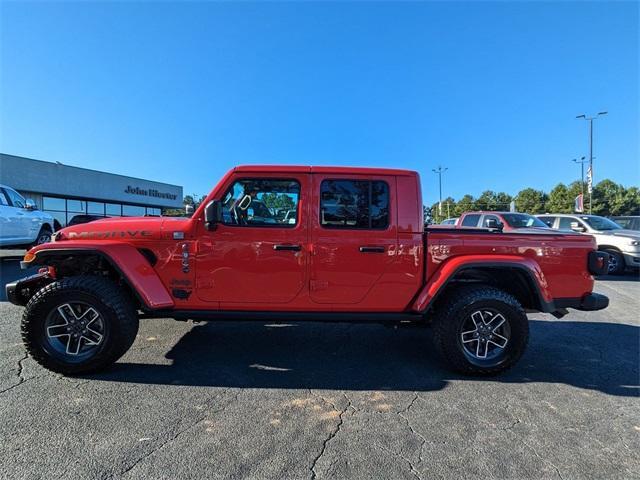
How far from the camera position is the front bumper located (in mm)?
3773

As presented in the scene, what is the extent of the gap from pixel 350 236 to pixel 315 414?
163 centimetres

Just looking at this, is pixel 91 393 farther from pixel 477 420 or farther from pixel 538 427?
pixel 538 427

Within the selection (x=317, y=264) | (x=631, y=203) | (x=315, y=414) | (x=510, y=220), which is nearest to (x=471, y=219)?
(x=510, y=220)

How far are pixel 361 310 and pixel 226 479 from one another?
2.01 m

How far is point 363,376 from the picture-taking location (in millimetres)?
3672

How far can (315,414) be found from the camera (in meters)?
2.96

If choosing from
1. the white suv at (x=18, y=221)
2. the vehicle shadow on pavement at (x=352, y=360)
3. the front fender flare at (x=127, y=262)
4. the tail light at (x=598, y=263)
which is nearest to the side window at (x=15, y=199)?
the white suv at (x=18, y=221)

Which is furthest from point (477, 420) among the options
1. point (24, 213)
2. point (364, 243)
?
point (24, 213)

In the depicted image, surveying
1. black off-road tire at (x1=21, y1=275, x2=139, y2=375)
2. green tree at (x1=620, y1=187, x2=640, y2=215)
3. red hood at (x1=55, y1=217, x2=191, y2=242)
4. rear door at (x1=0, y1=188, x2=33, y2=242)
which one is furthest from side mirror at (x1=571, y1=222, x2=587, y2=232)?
green tree at (x1=620, y1=187, x2=640, y2=215)

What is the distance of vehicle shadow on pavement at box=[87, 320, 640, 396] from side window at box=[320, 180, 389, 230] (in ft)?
4.73

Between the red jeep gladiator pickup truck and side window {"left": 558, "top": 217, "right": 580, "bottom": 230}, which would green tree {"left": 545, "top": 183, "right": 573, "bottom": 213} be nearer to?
side window {"left": 558, "top": 217, "right": 580, "bottom": 230}

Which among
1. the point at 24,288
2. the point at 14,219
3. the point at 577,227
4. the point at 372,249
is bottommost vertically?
the point at 24,288

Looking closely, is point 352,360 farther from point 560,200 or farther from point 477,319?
point 560,200

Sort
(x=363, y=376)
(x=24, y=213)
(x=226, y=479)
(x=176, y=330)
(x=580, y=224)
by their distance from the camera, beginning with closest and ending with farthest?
(x=226, y=479)
(x=363, y=376)
(x=176, y=330)
(x=24, y=213)
(x=580, y=224)
